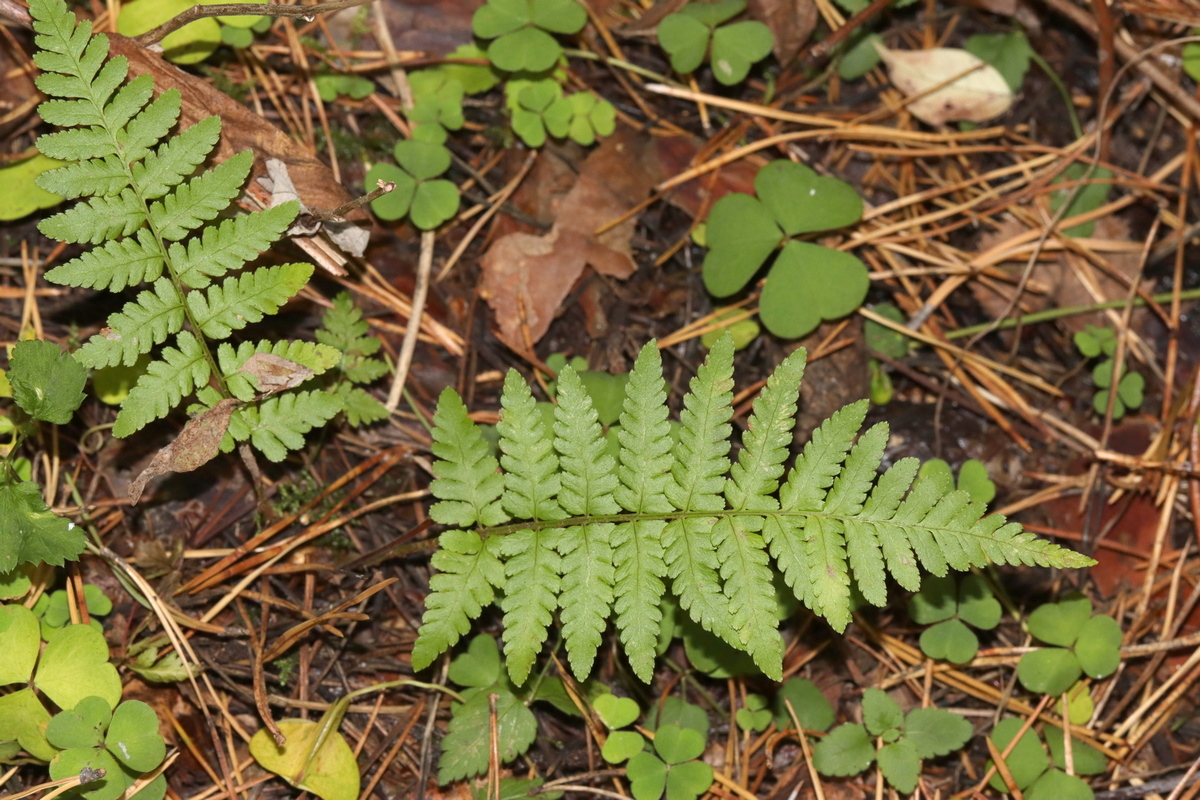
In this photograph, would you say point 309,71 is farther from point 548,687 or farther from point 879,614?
point 879,614

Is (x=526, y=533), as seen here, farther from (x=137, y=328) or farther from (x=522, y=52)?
(x=522, y=52)

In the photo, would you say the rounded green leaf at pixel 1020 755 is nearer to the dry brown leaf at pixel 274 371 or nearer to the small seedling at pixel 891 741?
the small seedling at pixel 891 741

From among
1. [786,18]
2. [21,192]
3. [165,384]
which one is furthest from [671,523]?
[21,192]

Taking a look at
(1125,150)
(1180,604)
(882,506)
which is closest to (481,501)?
(882,506)

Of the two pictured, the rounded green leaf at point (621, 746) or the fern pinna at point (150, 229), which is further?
the rounded green leaf at point (621, 746)

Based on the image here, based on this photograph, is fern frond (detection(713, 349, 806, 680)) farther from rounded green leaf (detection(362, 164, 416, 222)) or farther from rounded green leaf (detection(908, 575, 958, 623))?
rounded green leaf (detection(362, 164, 416, 222))

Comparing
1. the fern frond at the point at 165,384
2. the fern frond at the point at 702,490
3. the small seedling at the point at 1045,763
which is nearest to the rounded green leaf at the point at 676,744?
the fern frond at the point at 702,490
